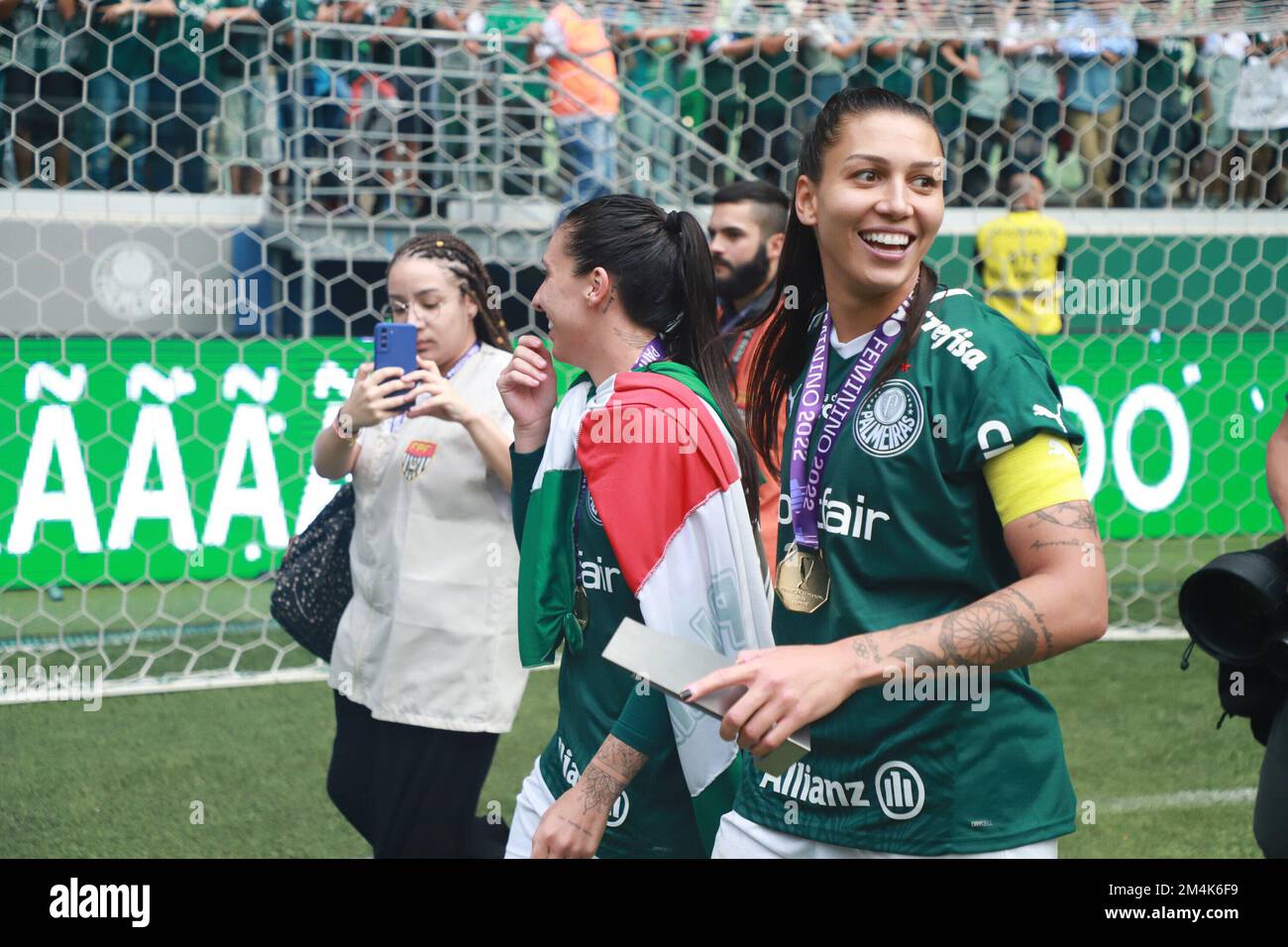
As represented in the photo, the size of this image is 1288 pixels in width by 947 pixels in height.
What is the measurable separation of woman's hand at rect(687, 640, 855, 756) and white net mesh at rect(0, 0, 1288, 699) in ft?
14.6

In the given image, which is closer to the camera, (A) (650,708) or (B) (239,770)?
(A) (650,708)

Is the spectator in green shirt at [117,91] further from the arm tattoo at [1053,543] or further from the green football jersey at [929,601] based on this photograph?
the arm tattoo at [1053,543]

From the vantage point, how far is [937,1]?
25.7ft

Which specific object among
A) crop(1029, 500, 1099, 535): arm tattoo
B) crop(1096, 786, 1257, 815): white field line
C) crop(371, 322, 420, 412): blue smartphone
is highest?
crop(1029, 500, 1099, 535): arm tattoo

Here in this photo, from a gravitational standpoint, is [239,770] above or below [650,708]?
below

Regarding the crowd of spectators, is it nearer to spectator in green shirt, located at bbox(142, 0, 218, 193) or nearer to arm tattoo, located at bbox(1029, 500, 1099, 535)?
spectator in green shirt, located at bbox(142, 0, 218, 193)

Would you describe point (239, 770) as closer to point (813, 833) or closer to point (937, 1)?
point (813, 833)

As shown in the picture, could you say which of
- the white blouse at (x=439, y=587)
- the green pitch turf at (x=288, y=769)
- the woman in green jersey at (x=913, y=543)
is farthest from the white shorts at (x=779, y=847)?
the green pitch turf at (x=288, y=769)

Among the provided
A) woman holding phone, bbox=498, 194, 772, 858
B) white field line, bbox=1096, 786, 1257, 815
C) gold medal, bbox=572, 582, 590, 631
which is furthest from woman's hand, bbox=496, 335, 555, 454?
white field line, bbox=1096, 786, 1257, 815

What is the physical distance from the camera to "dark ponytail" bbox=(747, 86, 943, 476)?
6.57ft

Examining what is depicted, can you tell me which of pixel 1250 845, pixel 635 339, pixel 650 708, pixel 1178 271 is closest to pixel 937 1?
pixel 1178 271

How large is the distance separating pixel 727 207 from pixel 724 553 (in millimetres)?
2498

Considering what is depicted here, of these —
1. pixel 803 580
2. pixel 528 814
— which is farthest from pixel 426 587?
pixel 803 580

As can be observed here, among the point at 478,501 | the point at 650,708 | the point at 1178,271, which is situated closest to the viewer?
the point at 650,708
